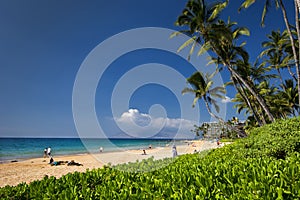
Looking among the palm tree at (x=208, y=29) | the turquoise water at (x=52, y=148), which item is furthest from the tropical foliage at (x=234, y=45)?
the turquoise water at (x=52, y=148)

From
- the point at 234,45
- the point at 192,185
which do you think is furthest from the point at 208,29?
the point at 192,185

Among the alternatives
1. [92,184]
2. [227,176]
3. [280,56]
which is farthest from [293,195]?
[280,56]

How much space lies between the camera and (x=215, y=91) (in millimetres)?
26953

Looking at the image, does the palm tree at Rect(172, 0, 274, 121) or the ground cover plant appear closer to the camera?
the ground cover plant

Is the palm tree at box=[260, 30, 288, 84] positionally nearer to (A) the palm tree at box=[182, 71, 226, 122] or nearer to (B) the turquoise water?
(A) the palm tree at box=[182, 71, 226, 122]

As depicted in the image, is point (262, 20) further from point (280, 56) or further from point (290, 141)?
point (290, 141)

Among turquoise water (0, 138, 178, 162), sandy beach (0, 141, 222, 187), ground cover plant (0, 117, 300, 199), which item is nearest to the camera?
ground cover plant (0, 117, 300, 199)

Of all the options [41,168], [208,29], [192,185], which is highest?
[208,29]

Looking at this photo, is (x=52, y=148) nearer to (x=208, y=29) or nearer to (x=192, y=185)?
(x=208, y=29)

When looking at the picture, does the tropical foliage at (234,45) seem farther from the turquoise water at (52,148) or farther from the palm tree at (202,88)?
the turquoise water at (52,148)

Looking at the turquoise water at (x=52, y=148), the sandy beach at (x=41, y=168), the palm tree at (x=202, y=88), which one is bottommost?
the sandy beach at (x=41, y=168)

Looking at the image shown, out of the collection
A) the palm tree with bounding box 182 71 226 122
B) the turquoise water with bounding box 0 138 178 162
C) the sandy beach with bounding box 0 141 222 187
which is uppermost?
the palm tree with bounding box 182 71 226 122

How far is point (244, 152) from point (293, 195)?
4964 millimetres

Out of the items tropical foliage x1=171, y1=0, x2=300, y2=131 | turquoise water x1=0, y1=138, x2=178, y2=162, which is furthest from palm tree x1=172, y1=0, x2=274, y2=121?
turquoise water x1=0, y1=138, x2=178, y2=162
